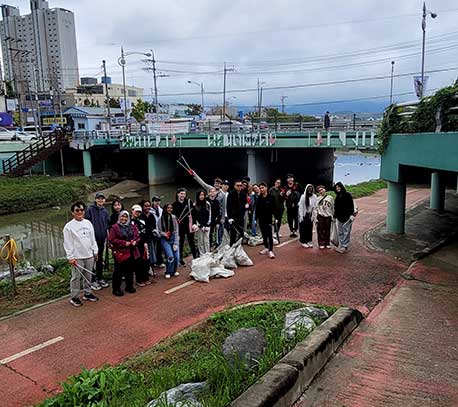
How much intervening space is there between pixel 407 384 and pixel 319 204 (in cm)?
596

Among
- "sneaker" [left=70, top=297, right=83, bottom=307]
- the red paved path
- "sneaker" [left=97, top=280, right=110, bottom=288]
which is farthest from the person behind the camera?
"sneaker" [left=97, top=280, right=110, bottom=288]

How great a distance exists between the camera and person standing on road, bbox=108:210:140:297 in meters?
7.00

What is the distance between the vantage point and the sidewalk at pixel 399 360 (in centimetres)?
388

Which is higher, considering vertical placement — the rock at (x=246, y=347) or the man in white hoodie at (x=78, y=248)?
the man in white hoodie at (x=78, y=248)

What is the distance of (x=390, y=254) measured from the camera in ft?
30.7

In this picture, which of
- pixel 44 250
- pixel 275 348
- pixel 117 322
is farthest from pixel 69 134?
pixel 275 348

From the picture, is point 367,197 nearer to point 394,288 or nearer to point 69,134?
point 394,288

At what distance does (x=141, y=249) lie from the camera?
7523 millimetres

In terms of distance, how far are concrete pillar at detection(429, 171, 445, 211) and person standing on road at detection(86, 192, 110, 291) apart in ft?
35.5

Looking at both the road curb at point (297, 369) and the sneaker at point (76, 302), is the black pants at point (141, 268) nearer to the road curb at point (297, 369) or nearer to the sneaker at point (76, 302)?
the sneaker at point (76, 302)

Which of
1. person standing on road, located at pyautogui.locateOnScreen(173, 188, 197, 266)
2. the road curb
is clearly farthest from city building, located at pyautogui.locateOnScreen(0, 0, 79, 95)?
the road curb

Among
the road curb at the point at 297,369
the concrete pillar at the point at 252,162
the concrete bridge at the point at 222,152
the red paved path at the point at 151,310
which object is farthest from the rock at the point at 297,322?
the concrete pillar at the point at 252,162

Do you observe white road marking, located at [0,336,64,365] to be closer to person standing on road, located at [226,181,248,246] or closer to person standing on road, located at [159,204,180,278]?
person standing on road, located at [159,204,180,278]

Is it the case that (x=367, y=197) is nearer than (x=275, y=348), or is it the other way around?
(x=275, y=348)
